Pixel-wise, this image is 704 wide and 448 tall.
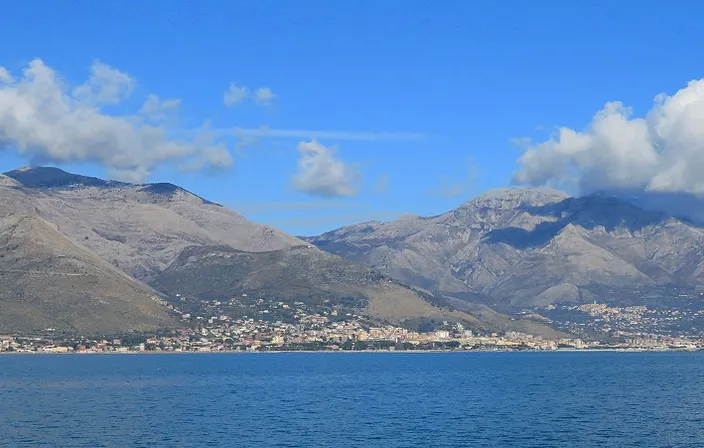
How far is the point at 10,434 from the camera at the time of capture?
10850cm

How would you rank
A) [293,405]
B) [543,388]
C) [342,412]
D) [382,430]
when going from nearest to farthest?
[382,430] → [342,412] → [293,405] → [543,388]

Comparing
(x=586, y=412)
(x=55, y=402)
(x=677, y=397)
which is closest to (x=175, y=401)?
(x=55, y=402)

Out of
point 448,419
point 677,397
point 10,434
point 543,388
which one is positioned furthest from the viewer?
point 543,388

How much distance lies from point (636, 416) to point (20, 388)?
96.0 m

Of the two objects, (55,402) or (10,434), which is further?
(55,402)

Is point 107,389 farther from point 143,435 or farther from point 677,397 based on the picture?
point 677,397

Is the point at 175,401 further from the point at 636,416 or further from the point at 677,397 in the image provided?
the point at 677,397

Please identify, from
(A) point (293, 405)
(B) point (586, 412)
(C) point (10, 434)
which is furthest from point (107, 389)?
(B) point (586, 412)

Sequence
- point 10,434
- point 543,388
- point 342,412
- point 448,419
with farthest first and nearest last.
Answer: point 543,388, point 342,412, point 448,419, point 10,434

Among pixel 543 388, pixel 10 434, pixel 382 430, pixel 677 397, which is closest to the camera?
pixel 10 434

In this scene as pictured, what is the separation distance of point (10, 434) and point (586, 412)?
69.5 m

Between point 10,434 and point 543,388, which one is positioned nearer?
point 10,434

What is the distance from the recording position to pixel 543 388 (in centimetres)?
18312

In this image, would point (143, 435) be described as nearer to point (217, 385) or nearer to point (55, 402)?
point (55, 402)
